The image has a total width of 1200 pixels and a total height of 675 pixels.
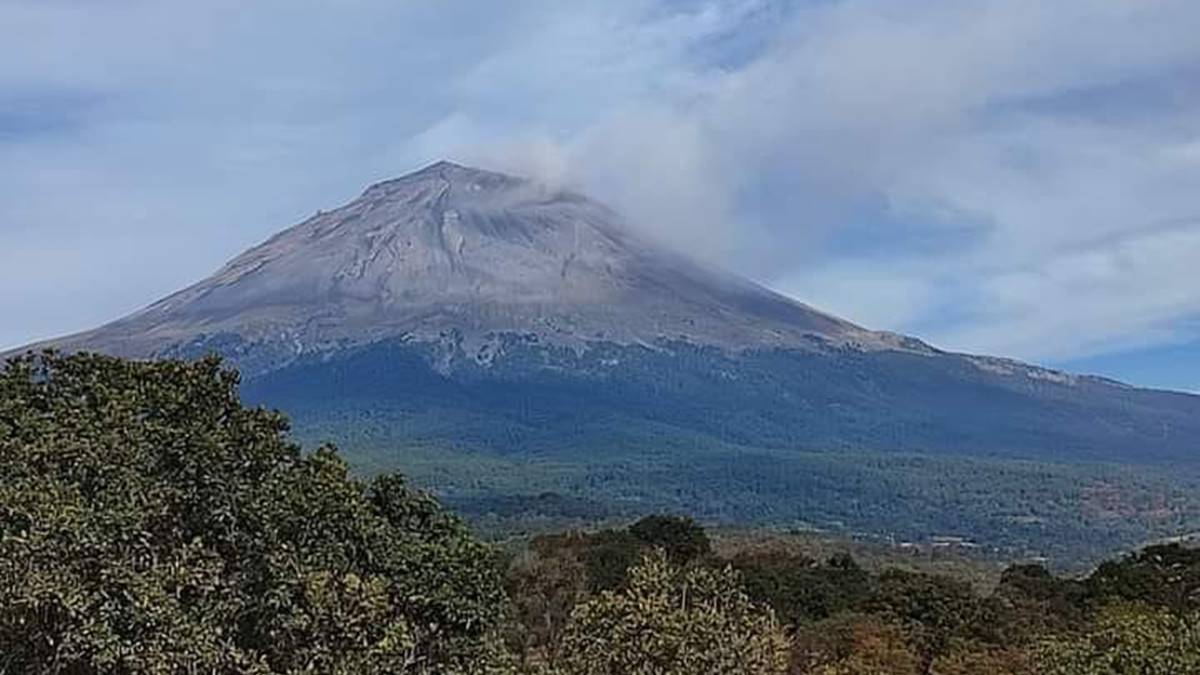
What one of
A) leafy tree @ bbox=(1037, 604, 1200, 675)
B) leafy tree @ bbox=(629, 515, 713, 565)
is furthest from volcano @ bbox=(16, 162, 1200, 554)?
leafy tree @ bbox=(1037, 604, 1200, 675)

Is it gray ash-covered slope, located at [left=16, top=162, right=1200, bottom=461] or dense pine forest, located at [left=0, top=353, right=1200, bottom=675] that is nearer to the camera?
dense pine forest, located at [left=0, top=353, right=1200, bottom=675]

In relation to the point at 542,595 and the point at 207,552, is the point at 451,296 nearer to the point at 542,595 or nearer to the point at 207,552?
the point at 542,595

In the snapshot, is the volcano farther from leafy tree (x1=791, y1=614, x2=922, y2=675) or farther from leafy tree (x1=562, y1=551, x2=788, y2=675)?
leafy tree (x1=562, y1=551, x2=788, y2=675)

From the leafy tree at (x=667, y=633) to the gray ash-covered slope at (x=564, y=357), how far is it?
11438cm

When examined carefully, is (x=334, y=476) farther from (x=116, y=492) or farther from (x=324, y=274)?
(x=324, y=274)

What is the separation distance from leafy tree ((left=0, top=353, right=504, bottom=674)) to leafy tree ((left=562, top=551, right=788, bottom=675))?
44.0 inches

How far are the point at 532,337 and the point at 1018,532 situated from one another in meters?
75.9

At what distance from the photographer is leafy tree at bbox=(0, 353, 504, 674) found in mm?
12445

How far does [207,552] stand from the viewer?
13.4 metres

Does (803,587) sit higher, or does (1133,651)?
(1133,651)

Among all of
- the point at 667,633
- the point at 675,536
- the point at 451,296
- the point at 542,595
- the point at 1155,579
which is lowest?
the point at 542,595

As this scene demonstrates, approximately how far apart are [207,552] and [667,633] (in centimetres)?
449

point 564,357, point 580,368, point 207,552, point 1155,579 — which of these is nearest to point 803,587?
point 1155,579

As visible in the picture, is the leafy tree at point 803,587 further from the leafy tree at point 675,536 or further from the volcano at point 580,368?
the volcano at point 580,368
